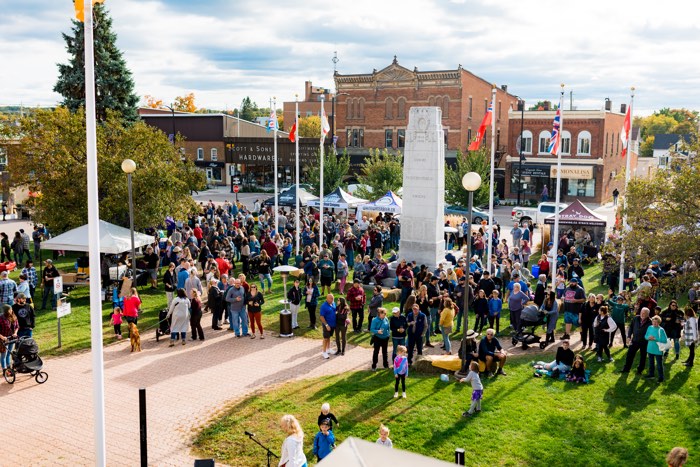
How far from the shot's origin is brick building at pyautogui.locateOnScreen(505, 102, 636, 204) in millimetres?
49875

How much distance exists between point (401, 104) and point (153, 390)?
45500 millimetres

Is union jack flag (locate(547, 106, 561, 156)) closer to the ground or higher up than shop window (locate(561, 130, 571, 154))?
closer to the ground

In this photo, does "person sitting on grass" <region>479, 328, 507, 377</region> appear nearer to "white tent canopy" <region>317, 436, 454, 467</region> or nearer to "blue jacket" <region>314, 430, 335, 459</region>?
"blue jacket" <region>314, 430, 335, 459</region>

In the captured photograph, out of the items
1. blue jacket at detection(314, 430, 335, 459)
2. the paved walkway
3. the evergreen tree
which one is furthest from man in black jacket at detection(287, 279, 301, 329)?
the evergreen tree

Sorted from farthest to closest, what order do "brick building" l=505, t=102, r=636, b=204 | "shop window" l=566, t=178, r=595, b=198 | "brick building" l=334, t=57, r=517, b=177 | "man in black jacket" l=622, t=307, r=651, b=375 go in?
1. "brick building" l=334, t=57, r=517, b=177
2. "shop window" l=566, t=178, r=595, b=198
3. "brick building" l=505, t=102, r=636, b=204
4. "man in black jacket" l=622, t=307, r=651, b=375

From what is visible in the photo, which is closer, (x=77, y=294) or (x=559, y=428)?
(x=559, y=428)

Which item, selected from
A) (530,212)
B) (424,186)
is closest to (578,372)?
(424,186)

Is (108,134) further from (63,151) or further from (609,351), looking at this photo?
(609,351)

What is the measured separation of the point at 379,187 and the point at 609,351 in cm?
2585

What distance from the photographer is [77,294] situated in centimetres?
2106

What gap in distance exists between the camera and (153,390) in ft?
42.7

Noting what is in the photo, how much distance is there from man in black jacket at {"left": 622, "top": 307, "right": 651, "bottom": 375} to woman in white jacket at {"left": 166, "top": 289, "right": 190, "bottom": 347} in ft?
34.6

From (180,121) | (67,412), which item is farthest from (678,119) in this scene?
(67,412)

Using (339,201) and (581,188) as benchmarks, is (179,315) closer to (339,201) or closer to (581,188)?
(339,201)
